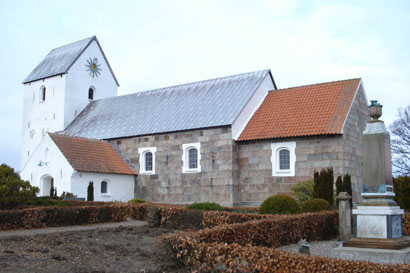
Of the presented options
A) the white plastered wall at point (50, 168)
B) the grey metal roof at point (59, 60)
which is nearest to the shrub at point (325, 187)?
the white plastered wall at point (50, 168)

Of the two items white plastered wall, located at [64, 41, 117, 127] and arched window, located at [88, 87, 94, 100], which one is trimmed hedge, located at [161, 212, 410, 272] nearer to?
white plastered wall, located at [64, 41, 117, 127]

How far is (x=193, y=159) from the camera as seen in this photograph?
20125 mm

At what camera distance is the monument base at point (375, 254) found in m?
7.53

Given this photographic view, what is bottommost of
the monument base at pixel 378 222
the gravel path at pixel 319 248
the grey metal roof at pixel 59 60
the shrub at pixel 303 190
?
the gravel path at pixel 319 248

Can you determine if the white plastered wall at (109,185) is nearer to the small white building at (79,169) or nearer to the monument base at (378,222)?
the small white building at (79,169)

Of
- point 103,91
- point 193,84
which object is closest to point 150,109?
point 193,84

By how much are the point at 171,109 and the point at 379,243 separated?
15760 mm

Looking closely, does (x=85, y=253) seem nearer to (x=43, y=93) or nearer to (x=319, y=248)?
(x=319, y=248)

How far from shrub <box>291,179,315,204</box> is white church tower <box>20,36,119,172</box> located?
53.5ft

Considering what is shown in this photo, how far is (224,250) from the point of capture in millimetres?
6152

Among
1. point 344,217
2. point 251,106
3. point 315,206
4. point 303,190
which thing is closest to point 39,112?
point 251,106

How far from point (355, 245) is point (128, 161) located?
1563 centimetres

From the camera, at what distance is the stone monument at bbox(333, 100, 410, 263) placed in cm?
794

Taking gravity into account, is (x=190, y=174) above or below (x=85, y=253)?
above
